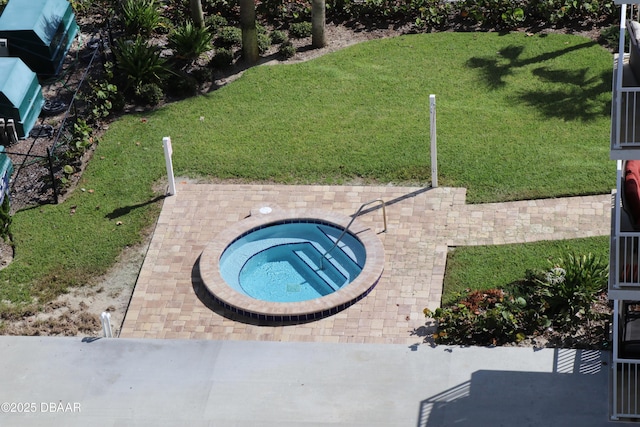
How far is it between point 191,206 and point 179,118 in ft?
11.5

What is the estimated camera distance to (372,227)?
20.2 m

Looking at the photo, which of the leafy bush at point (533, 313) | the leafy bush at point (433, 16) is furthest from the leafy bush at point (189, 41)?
the leafy bush at point (533, 313)

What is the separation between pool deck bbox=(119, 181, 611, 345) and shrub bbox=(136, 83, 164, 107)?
3307 millimetres

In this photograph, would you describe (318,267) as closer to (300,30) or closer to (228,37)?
(228,37)

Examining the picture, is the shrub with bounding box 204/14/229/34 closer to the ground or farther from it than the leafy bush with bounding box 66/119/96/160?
farther from it

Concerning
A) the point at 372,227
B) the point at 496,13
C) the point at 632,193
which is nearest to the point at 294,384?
the point at 372,227

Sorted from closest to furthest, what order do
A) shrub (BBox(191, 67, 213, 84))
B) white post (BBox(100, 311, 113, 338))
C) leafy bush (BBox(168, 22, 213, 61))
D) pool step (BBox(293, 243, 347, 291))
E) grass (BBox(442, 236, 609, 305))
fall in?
white post (BBox(100, 311, 113, 338)) → grass (BBox(442, 236, 609, 305)) → pool step (BBox(293, 243, 347, 291)) → shrub (BBox(191, 67, 213, 84)) → leafy bush (BBox(168, 22, 213, 61))

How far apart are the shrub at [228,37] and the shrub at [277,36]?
0.78 m

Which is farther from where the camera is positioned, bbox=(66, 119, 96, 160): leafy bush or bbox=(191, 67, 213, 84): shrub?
bbox=(191, 67, 213, 84): shrub

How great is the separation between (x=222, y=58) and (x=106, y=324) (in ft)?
32.2

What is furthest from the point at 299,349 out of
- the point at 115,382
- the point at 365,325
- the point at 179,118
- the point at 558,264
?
the point at 179,118

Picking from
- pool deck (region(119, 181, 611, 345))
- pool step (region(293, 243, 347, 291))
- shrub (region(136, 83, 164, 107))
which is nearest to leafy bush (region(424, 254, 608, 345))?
pool deck (region(119, 181, 611, 345))

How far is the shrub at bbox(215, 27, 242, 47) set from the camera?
26.3 meters

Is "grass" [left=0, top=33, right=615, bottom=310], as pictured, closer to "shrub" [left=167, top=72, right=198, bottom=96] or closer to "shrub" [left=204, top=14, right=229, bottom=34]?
"shrub" [left=167, top=72, right=198, bottom=96]
